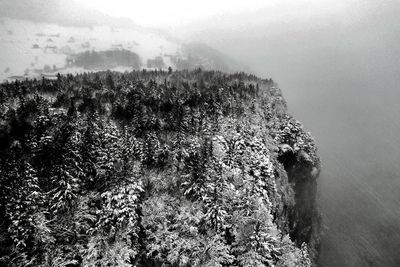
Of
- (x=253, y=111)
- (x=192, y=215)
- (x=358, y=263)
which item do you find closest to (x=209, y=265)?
(x=192, y=215)

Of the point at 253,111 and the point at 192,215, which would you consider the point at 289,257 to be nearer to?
the point at 192,215

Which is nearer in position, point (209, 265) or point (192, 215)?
point (209, 265)

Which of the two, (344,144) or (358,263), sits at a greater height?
Result: (344,144)

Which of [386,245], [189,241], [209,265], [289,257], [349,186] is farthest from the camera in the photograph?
[349,186]

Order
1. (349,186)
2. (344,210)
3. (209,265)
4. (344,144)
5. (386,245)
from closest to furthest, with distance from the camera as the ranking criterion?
(209,265)
(386,245)
(344,210)
(349,186)
(344,144)

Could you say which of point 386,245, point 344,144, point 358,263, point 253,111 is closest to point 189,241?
point 253,111

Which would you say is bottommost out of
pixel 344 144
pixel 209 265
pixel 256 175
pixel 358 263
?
pixel 358 263
